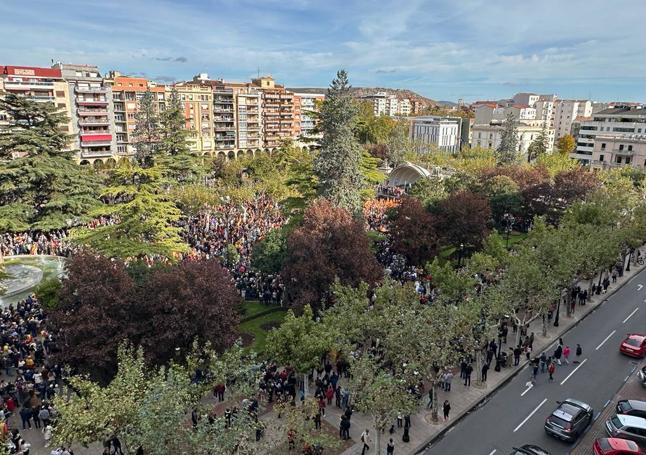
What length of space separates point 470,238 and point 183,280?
2263 centimetres

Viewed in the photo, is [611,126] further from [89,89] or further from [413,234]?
[89,89]

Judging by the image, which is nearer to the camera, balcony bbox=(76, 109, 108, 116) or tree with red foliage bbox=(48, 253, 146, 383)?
tree with red foliage bbox=(48, 253, 146, 383)

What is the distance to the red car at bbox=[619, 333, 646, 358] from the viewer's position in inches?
881

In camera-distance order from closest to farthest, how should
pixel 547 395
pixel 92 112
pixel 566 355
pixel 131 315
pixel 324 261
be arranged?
pixel 131 315 → pixel 547 395 → pixel 566 355 → pixel 324 261 → pixel 92 112

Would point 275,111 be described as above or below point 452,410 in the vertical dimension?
above

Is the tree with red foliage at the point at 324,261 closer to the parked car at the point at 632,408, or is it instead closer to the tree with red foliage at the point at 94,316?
the tree with red foliage at the point at 94,316

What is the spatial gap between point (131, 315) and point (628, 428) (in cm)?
1839

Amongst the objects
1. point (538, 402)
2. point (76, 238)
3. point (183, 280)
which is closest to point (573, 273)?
point (538, 402)

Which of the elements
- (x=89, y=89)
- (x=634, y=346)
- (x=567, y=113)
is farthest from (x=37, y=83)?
(x=567, y=113)

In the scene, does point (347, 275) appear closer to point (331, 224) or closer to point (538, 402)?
point (331, 224)

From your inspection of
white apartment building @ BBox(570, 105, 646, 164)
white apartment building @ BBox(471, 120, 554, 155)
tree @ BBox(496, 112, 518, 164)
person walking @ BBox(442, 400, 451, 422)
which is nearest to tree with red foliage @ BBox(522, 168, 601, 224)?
tree @ BBox(496, 112, 518, 164)

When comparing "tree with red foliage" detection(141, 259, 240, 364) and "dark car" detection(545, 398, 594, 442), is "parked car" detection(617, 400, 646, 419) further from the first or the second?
"tree with red foliage" detection(141, 259, 240, 364)

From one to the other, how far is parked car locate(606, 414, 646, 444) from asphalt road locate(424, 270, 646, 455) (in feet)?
5.10

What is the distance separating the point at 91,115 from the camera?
68250 millimetres
